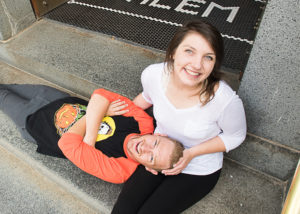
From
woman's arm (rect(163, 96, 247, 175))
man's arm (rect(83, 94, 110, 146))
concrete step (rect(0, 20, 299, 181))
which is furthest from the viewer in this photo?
concrete step (rect(0, 20, 299, 181))

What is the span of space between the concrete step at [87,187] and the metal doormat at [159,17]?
1288mm

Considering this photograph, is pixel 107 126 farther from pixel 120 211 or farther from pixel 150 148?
pixel 120 211

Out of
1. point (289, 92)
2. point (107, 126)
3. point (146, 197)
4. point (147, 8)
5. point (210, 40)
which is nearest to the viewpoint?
point (210, 40)

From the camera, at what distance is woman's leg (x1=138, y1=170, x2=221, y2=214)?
5.83ft

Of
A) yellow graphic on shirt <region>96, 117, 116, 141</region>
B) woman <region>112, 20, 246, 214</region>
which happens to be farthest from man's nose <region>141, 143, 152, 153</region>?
yellow graphic on shirt <region>96, 117, 116, 141</region>

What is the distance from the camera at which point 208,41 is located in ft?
5.01

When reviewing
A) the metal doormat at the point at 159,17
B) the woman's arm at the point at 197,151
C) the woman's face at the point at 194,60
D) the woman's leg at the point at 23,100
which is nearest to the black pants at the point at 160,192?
the woman's arm at the point at 197,151

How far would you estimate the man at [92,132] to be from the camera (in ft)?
6.11

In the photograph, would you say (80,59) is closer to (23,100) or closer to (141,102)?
(23,100)

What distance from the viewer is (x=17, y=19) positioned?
3.21 meters

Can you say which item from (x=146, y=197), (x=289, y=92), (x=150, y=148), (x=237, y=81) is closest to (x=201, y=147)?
(x=150, y=148)

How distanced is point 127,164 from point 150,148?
268 mm

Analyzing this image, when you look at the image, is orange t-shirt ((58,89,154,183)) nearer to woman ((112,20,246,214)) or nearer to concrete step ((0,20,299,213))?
woman ((112,20,246,214))

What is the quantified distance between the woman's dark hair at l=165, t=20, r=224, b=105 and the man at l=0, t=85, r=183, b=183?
1.36 feet
